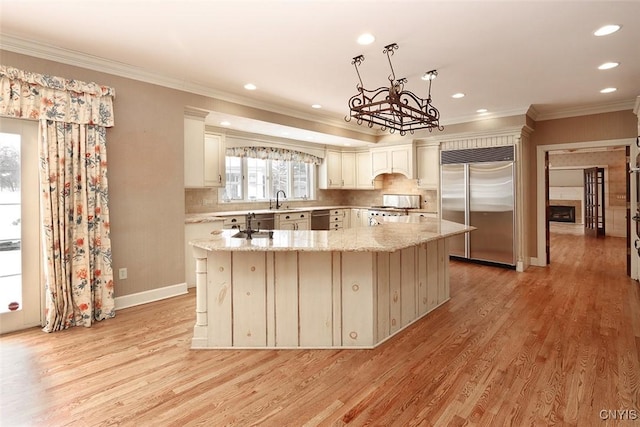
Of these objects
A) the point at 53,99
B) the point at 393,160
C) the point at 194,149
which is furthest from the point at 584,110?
the point at 53,99

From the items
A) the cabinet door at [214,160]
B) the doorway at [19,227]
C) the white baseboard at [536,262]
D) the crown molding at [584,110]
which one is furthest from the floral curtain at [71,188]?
the white baseboard at [536,262]

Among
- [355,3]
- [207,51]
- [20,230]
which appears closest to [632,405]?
[355,3]

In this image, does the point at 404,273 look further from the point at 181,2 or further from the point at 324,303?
the point at 181,2

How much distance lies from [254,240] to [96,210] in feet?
5.78

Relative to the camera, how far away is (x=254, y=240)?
2643 mm

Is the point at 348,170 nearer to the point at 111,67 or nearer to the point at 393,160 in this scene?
the point at 393,160

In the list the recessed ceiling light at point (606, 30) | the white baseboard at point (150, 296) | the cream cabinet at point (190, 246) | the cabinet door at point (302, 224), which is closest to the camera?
the recessed ceiling light at point (606, 30)

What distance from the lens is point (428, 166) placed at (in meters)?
6.36

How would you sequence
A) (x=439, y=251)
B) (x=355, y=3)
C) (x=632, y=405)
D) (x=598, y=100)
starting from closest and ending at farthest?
(x=632, y=405), (x=355, y=3), (x=439, y=251), (x=598, y=100)

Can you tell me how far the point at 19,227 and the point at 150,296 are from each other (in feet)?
4.42

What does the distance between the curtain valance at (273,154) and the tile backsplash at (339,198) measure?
734mm

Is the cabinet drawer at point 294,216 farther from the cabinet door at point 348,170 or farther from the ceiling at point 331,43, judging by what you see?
the ceiling at point 331,43

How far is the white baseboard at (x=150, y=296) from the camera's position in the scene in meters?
3.54

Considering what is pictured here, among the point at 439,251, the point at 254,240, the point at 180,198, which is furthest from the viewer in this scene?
the point at 180,198
